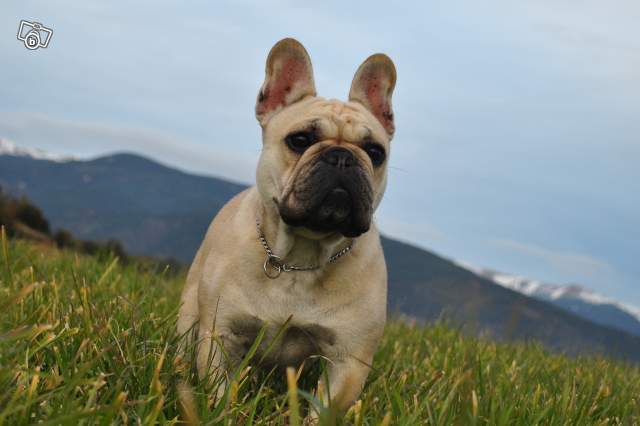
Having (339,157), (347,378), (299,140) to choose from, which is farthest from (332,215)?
(347,378)

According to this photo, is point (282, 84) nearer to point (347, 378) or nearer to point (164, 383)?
point (347, 378)

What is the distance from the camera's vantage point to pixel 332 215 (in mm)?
4227

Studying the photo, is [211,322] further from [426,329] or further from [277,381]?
[426,329]

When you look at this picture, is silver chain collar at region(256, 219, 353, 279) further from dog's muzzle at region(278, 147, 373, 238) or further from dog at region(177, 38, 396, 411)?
dog's muzzle at region(278, 147, 373, 238)

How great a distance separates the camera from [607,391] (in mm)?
5293

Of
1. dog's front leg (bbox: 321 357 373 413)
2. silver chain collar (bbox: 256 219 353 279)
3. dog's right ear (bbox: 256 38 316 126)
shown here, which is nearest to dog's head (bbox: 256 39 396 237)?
dog's right ear (bbox: 256 38 316 126)

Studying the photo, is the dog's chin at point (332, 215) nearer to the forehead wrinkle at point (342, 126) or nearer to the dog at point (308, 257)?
the dog at point (308, 257)

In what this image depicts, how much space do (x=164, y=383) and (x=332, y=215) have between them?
4.74 ft

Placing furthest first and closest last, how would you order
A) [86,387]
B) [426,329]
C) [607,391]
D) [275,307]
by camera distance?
[426,329] < [607,391] < [275,307] < [86,387]

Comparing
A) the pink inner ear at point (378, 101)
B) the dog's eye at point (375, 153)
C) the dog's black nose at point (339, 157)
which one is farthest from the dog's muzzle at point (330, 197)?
the pink inner ear at point (378, 101)

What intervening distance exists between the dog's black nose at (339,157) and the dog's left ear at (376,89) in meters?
1.18

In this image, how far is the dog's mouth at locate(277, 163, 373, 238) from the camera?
417 centimetres

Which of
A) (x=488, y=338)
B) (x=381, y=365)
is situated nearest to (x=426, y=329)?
(x=488, y=338)

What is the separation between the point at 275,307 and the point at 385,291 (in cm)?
79
